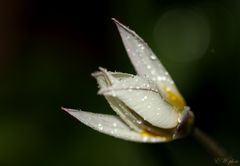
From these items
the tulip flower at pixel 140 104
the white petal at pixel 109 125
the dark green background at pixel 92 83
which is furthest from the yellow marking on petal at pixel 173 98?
the dark green background at pixel 92 83

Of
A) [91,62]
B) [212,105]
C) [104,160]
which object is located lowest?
[104,160]

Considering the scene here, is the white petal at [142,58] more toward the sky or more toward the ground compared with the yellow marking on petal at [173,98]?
more toward the sky

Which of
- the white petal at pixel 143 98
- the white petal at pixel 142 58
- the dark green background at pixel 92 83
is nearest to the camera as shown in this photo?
the white petal at pixel 143 98

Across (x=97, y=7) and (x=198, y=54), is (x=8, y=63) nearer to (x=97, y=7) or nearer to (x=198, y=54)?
A: (x=97, y=7)

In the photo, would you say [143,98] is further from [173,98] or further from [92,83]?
[92,83]

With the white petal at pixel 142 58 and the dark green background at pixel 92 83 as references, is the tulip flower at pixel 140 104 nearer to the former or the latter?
the white petal at pixel 142 58

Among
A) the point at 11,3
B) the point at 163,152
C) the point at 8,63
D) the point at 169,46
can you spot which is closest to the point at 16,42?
the point at 8,63

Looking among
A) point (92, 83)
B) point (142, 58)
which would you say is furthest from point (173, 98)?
point (92, 83)

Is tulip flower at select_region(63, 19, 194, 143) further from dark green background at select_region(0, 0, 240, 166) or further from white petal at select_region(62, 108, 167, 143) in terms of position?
dark green background at select_region(0, 0, 240, 166)
